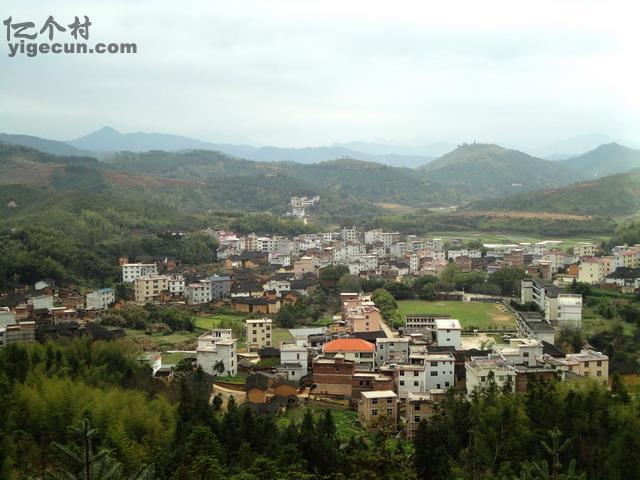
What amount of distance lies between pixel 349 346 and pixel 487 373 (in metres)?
3.27

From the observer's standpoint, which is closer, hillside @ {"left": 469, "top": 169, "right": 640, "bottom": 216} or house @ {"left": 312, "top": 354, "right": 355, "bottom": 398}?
house @ {"left": 312, "top": 354, "right": 355, "bottom": 398}

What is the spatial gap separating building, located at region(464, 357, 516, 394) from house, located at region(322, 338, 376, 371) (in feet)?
7.36

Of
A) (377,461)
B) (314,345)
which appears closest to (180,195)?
(314,345)

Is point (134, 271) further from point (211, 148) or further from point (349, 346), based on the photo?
point (211, 148)

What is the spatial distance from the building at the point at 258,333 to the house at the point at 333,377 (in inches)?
126

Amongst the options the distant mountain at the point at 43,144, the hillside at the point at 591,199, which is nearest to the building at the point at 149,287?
the hillside at the point at 591,199

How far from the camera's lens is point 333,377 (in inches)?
504

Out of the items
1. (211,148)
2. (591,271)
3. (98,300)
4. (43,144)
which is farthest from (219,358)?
(211,148)

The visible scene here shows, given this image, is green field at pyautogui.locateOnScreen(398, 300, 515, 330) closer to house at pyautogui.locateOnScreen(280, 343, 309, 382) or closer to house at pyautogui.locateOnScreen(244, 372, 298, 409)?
house at pyautogui.locateOnScreen(280, 343, 309, 382)

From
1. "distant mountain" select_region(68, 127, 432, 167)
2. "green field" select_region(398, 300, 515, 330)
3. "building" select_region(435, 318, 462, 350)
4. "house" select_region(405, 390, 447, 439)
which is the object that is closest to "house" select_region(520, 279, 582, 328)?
"green field" select_region(398, 300, 515, 330)

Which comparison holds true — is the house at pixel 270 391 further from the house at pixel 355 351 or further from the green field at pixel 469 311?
the green field at pixel 469 311

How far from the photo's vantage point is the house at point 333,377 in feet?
41.8

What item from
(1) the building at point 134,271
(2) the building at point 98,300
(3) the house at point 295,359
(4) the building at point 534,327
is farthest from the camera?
(1) the building at point 134,271

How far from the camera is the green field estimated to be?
1764 centimetres
